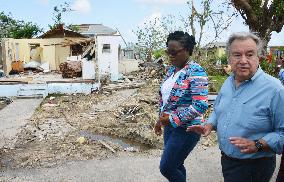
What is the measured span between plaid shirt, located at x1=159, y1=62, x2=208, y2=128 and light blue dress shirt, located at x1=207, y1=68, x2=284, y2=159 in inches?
30.8

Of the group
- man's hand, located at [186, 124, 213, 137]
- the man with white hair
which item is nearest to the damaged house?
man's hand, located at [186, 124, 213, 137]

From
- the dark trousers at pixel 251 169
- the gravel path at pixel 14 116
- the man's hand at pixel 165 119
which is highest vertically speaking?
the man's hand at pixel 165 119

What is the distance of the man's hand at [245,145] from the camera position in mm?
2680

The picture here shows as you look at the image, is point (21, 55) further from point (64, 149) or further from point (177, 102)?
point (177, 102)

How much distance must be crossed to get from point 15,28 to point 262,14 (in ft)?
105

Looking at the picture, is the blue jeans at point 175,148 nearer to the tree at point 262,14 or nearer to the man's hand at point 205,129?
the man's hand at point 205,129

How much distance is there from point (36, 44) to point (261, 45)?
33.0 m

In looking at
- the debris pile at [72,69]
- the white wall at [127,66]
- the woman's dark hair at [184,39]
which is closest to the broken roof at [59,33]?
the white wall at [127,66]

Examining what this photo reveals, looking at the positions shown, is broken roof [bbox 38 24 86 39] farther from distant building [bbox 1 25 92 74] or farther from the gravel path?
the gravel path

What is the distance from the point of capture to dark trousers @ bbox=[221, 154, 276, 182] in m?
2.84

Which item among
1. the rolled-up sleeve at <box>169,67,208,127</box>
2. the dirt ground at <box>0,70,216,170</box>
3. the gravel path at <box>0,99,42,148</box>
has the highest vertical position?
the rolled-up sleeve at <box>169,67,208,127</box>

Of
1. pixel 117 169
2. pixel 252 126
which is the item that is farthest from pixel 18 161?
pixel 252 126

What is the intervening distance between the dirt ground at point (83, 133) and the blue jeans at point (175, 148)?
135 inches

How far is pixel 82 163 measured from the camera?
22.4 feet
